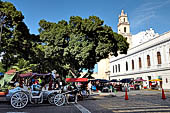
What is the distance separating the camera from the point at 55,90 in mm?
11867

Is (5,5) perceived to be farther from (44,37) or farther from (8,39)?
(44,37)

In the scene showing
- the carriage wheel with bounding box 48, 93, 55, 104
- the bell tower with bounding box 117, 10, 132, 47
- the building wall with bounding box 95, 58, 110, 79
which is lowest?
the carriage wheel with bounding box 48, 93, 55, 104

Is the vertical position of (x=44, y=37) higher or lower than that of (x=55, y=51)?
higher

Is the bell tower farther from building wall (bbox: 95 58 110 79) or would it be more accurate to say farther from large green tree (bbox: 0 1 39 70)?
large green tree (bbox: 0 1 39 70)

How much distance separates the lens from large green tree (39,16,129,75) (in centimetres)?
2189

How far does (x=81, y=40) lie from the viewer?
22516 mm

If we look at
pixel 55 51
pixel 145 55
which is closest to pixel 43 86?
pixel 55 51

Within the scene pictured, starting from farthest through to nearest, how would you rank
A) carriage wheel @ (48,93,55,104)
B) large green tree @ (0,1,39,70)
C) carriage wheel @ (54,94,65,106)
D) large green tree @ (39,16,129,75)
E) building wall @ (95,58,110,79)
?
building wall @ (95,58,110,79), large green tree @ (0,1,39,70), large green tree @ (39,16,129,75), carriage wheel @ (48,93,55,104), carriage wheel @ (54,94,65,106)

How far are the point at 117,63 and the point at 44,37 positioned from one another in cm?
3634

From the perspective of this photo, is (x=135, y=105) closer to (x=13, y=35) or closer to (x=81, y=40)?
(x=81, y=40)

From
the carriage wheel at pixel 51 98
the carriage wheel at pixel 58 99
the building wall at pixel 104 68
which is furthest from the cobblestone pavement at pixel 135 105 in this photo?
the building wall at pixel 104 68

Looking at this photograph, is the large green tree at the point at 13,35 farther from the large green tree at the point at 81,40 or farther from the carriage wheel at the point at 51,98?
the carriage wheel at the point at 51,98

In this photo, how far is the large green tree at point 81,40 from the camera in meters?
21.9

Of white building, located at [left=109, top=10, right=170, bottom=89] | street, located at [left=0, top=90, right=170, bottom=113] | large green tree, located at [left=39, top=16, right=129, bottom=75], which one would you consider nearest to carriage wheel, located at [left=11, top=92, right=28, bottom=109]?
street, located at [left=0, top=90, right=170, bottom=113]
